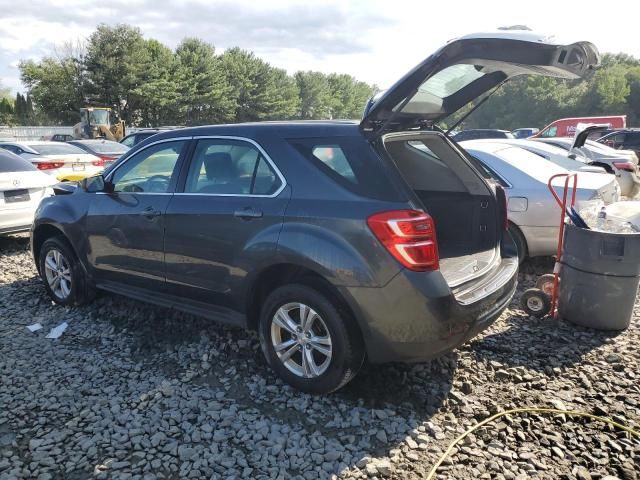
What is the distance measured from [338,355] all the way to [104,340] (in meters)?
2.21

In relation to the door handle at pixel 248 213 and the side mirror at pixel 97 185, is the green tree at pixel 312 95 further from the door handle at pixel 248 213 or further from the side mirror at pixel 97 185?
the door handle at pixel 248 213

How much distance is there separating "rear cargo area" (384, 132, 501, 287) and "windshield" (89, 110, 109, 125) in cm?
3695

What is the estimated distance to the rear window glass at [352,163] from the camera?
302cm

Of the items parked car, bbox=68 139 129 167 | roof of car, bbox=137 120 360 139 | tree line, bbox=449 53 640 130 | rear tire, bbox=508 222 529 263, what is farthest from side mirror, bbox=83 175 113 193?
tree line, bbox=449 53 640 130

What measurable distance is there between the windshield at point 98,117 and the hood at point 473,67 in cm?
3740

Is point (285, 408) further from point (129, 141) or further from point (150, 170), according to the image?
point (129, 141)

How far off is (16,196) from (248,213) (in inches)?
204

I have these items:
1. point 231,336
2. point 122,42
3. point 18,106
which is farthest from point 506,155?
point 18,106

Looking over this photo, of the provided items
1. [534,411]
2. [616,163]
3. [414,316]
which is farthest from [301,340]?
[616,163]

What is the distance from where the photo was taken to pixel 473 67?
3.55m

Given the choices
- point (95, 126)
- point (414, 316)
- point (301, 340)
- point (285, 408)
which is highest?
point (95, 126)

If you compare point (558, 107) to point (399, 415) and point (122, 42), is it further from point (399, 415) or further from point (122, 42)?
A: point (399, 415)

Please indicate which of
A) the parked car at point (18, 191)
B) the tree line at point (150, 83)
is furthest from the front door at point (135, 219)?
the tree line at point (150, 83)

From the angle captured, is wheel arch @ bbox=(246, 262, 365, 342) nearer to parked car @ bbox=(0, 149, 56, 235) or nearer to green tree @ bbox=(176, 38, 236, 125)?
parked car @ bbox=(0, 149, 56, 235)
